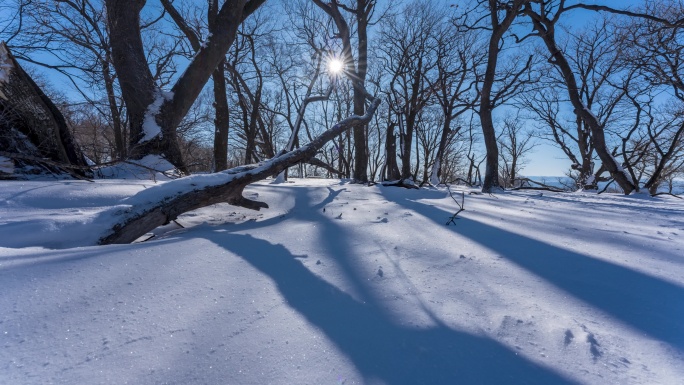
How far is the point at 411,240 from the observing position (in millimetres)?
1675

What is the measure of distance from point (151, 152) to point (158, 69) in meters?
9.92

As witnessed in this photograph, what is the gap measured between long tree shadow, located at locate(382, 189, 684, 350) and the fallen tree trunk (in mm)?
1897

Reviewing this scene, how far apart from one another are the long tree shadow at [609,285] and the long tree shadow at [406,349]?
1.49 feet

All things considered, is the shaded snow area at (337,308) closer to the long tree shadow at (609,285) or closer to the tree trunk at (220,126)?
the long tree shadow at (609,285)

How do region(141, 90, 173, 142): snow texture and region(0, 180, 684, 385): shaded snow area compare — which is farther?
region(141, 90, 173, 142): snow texture

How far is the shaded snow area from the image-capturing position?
67 cm

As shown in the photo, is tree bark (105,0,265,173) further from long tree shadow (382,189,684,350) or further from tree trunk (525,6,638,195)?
tree trunk (525,6,638,195)

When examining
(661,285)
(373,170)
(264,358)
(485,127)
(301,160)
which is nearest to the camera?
(264,358)

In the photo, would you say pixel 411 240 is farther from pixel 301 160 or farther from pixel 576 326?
pixel 301 160

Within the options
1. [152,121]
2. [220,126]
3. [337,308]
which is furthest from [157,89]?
[337,308]

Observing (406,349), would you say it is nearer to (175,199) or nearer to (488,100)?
(175,199)

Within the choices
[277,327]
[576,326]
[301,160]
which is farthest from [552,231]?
[301,160]

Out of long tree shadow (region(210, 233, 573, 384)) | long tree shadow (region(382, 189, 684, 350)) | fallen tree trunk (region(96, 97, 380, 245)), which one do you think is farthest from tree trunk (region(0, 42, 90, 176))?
long tree shadow (region(382, 189, 684, 350))

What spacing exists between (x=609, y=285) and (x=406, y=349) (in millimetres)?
910
